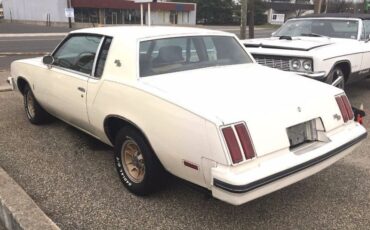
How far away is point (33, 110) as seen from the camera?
577 cm

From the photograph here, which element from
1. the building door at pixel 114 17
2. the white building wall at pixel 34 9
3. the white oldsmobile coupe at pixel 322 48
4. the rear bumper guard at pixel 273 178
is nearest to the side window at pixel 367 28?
the white oldsmobile coupe at pixel 322 48

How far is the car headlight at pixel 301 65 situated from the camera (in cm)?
656

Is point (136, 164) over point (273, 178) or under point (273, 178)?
under

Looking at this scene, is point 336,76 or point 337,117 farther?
point 336,76

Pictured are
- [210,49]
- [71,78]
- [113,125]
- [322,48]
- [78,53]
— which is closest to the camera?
[113,125]

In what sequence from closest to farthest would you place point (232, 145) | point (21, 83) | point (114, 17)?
point (232, 145), point (21, 83), point (114, 17)

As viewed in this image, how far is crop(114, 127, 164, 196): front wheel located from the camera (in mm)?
3533

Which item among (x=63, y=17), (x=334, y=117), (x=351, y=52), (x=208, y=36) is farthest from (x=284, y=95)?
(x=63, y=17)

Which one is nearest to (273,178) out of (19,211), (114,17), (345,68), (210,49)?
(210,49)

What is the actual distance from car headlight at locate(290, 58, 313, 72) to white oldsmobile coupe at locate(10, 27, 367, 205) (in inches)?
87.1

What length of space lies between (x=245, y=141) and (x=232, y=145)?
4.7 inches

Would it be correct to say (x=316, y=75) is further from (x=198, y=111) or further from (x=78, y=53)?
(x=198, y=111)

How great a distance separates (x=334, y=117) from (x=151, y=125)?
5.39ft

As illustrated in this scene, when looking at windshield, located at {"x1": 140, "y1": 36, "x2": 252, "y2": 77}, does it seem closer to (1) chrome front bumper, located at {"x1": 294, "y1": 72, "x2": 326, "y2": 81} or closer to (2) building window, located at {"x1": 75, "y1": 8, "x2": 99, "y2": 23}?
(1) chrome front bumper, located at {"x1": 294, "y1": 72, "x2": 326, "y2": 81}
